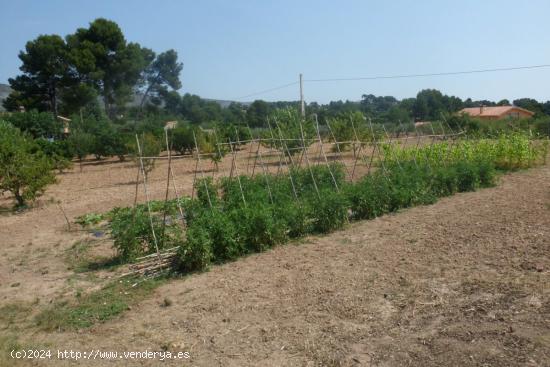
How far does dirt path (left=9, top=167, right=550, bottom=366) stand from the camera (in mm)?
3572

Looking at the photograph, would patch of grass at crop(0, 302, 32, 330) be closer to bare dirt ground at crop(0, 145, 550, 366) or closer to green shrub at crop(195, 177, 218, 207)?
bare dirt ground at crop(0, 145, 550, 366)

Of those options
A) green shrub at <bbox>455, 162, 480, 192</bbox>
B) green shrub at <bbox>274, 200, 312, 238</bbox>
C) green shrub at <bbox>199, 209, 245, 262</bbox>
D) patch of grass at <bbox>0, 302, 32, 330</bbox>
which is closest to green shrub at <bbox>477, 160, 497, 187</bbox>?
green shrub at <bbox>455, 162, 480, 192</bbox>

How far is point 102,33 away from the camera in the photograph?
1049 inches

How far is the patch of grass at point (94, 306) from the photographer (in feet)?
14.7

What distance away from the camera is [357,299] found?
450cm

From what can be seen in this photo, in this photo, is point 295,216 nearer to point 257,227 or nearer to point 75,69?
point 257,227

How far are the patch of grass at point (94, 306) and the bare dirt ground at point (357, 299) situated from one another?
0.15 meters

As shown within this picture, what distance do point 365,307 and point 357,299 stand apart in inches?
7.2

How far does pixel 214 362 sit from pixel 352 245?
306 centimetres

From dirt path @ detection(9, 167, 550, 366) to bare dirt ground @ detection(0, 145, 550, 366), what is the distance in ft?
0.04

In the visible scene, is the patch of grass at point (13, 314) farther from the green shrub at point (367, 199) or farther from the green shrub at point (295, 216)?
the green shrub at point (367, 199)

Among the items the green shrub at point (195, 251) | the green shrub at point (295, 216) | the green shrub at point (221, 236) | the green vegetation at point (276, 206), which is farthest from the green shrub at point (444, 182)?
the green shrub at point (195, 251)

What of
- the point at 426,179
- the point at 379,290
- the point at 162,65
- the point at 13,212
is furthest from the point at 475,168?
the point at 162,65

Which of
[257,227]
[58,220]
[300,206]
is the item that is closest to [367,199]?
[300,206]
